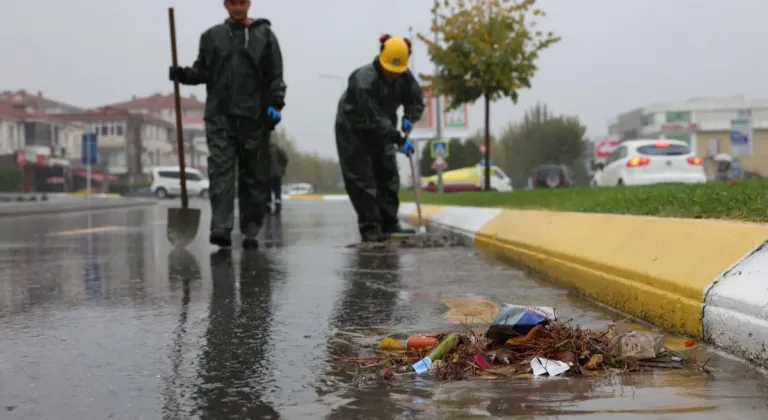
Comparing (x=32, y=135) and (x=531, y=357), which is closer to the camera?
(x=531, y=357)

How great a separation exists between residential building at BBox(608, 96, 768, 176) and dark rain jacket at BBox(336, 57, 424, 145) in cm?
8839

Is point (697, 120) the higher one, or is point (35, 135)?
point (697, 120)

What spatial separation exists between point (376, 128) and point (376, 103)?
1.02 ft

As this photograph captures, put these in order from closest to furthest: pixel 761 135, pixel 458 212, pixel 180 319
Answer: pixel 180 319
pixel 458 212
pixel 761 135

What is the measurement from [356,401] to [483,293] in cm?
272

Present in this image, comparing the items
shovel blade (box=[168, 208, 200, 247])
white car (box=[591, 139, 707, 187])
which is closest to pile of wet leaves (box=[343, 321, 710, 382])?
shovel blade (box=[168, 208, 200, 247])

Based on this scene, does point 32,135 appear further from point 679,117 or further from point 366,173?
point 679,117

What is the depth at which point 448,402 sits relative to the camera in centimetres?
292

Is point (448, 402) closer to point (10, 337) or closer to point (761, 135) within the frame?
point (10, 337)

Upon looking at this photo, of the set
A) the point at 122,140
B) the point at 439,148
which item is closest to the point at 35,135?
the point at 122,140

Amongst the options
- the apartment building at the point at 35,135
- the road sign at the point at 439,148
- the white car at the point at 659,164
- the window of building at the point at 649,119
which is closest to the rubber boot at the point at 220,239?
the white car at the point at 659,164

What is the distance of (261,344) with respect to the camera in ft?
13.0

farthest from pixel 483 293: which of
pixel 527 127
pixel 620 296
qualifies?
pixel 527 127

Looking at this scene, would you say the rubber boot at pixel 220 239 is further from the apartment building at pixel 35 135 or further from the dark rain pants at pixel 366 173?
the apartment building at pixel 35 135
